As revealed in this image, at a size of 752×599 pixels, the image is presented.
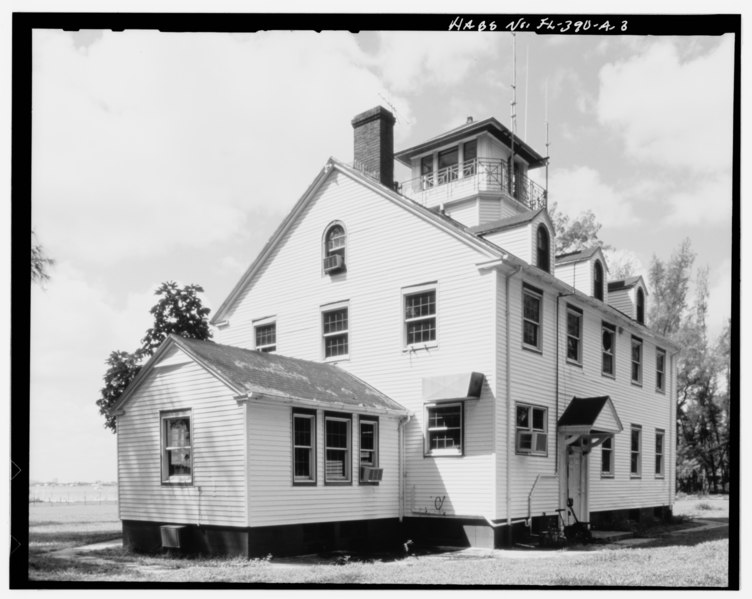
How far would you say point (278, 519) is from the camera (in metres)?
15.2

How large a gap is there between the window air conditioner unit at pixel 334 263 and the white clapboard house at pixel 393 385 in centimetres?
6

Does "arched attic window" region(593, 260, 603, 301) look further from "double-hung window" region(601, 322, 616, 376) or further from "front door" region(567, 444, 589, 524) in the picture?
"front door" region(567, 444, 589, 524)

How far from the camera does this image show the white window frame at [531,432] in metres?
18.0

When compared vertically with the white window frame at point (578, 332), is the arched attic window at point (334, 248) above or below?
above

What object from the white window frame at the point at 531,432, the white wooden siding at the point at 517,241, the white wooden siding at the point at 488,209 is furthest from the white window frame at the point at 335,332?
the white wooden siding at the point at 488,209

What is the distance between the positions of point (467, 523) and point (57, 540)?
9.41 meters

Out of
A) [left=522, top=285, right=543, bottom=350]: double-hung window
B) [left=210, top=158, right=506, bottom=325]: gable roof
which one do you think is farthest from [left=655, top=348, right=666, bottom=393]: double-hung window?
[left=210, top=158, right=506, bottom=325]: gable roof

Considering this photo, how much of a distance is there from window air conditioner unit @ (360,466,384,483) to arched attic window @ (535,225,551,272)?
21.2 ft

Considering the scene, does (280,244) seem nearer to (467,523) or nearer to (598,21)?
(467,523)

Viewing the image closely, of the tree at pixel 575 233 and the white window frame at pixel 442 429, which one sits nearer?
the white window frame at pixel 442 429

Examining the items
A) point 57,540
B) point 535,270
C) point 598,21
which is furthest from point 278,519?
point 598,21

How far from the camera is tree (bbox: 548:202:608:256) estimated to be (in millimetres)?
34625

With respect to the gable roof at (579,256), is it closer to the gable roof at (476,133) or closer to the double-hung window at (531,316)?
the gable roof at (476,133)

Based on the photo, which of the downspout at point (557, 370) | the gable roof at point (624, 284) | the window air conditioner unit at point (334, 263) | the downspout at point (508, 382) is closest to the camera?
the downspout at point (508, 382)
